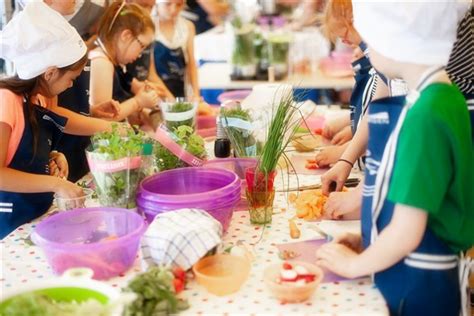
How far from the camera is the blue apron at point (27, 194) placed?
5.67 feet

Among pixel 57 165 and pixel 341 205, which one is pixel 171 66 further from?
pixel 341 205

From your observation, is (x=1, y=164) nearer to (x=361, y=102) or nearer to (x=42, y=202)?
(x=42, y=202)

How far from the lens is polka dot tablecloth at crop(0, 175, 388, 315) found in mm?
1219

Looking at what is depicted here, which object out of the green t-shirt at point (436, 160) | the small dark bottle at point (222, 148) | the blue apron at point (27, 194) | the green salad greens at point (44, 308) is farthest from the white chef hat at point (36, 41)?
the green t-shirt at point (436, 160)

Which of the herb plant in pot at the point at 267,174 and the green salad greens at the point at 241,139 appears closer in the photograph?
the herb plant in pot at the point at 267,174

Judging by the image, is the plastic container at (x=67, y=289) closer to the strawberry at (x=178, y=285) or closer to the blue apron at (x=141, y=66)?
the strawberry at (x=178, y=285)

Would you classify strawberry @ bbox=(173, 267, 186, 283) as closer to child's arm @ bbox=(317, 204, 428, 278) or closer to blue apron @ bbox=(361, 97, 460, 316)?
child's arm @ bbox=(317, 204, 428, 278)

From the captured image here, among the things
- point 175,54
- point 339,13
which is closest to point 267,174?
point 339,13

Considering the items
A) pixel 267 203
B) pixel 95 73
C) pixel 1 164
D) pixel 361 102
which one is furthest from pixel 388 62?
pixel 95 73

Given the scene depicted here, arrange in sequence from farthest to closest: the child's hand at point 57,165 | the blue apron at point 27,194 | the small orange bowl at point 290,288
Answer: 1. the child's hand at point 57,165
2. the blue apron at point 27,194
3. the small orange bowl at point 290,288

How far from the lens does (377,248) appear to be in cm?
122

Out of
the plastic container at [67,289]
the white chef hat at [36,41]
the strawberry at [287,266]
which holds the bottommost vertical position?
the plastic container at [67,289]

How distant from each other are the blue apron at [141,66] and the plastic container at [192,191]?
1.29 m

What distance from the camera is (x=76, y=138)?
226 centimetres
